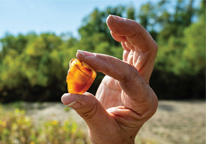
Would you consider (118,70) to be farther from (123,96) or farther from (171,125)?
(171,125)

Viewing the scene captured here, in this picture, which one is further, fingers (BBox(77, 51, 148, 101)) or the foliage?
the foliage

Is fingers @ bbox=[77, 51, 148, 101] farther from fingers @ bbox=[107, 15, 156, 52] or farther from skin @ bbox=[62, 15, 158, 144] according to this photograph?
fingers @ bbox=[107, 15, 156, 52]

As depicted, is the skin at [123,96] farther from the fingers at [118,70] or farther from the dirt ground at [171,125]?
the dirt ground at [171,125]

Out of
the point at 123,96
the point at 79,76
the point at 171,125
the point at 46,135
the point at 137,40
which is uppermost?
the point at 137,40

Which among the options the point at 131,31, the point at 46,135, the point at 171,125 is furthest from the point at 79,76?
the point at 171,125

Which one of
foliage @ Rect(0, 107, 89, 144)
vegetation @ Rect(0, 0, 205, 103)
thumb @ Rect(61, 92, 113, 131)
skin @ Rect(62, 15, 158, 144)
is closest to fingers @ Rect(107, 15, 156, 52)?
skin @ Rect(62, 15, 158, 144)

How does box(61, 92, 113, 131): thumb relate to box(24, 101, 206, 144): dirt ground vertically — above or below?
above

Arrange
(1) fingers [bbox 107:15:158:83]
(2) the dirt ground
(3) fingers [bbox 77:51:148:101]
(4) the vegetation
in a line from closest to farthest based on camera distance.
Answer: (3) fingers [bbox 77:51:148:101] < (1) fingers [bbox 107:15:158:83] < (2) the dirt ground < (4) the vegetation
